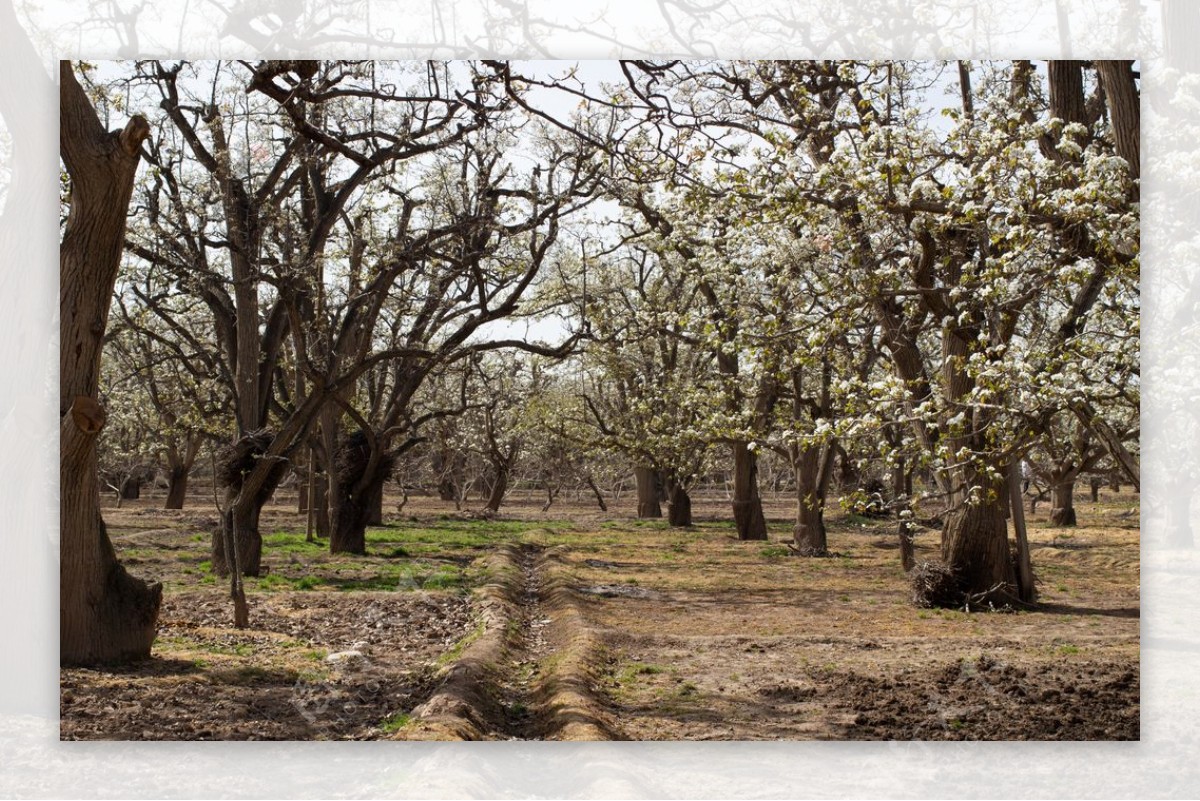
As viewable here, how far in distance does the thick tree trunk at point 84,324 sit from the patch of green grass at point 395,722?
1.34 meters

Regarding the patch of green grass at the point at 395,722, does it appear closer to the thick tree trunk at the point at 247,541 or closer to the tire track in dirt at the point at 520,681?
the tire track in dirt at the point at 520,681

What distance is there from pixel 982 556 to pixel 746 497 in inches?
156

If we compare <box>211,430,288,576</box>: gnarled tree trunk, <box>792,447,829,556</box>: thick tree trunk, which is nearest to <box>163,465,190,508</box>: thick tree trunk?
<box>211,430,288,576</box>: gnarled tree trunk

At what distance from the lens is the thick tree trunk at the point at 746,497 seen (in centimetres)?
1054

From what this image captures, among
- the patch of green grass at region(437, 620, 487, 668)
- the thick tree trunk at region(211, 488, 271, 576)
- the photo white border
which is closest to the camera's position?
the photo white border

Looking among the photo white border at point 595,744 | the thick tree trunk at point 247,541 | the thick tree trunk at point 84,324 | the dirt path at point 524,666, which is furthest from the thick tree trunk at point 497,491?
the photo white border at point 595,744

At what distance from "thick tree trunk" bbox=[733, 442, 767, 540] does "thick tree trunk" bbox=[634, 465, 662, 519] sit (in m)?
0.99

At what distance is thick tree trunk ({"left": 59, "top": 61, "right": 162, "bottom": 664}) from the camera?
4.71 meters

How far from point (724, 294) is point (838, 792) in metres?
3.96

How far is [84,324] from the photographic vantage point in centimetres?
479

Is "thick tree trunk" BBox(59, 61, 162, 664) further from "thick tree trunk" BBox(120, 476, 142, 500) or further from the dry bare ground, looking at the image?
"thick tree trunk" BBox(120, 476, 142, 500)

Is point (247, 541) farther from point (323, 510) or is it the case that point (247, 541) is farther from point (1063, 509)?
point (1063, 509)

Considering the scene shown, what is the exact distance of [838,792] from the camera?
13.8 ft

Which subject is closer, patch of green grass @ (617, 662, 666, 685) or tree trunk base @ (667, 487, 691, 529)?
patch of green grass @ (617, 662, 666, 685)
